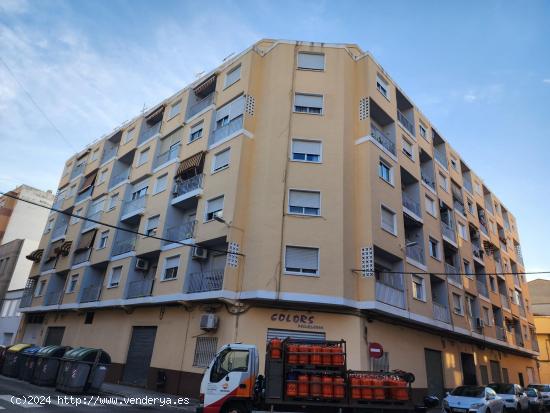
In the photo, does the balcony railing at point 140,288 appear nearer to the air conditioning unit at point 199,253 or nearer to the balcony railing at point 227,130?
the air conditioning unit at point 199,253

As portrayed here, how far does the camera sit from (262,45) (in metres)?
21.5

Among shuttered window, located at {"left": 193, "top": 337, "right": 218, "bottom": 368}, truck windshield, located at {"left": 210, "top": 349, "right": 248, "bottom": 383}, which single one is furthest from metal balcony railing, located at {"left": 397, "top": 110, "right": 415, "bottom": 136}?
truck windshield, located at {"left": 210, "top": 349, "right": 248, "bottom": 383}

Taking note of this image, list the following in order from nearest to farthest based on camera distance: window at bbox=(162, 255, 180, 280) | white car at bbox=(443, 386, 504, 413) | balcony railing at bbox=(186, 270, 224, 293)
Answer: white car at bbox=(443, 386, 504, 413), balcony railing at bbox=(186, 270, 224, 293), window at bbox=(162, 255, 180, 280)

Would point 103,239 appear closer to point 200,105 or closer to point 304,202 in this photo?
point 200,105

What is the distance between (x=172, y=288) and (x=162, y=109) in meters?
13.4

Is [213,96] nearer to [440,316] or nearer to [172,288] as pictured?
[172,288]

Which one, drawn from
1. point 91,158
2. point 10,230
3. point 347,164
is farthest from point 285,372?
point 10,230

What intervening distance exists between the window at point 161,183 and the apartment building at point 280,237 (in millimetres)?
91

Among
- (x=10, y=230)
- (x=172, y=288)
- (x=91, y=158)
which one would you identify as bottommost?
(x=172, y=288)

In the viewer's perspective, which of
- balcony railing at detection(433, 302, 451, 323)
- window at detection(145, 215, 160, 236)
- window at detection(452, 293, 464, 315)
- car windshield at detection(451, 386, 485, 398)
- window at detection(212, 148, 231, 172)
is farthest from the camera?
window at detection(452, 293, 464, 315)

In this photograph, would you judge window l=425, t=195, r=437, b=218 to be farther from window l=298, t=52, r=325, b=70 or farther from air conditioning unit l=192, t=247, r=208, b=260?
air conditioning unit l=192, t=247, r=208, b=260

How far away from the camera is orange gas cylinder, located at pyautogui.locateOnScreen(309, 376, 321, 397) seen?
9962 mm

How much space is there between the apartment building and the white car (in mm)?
2638

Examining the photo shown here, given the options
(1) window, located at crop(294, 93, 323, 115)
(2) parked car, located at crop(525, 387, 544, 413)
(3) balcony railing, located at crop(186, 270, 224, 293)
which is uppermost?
(1) window, located at crop(294, 93, 323, 115)
